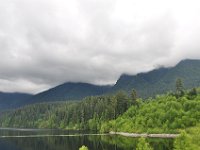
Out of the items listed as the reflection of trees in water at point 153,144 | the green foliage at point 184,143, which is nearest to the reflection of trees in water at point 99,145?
the reflection of trees in water at point 153,144

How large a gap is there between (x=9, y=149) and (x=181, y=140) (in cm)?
9350

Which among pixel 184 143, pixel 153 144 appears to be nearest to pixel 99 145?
pixel 153 144

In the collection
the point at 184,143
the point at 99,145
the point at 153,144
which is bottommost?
the point at 99,145

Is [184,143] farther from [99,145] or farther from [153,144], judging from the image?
[99,145]

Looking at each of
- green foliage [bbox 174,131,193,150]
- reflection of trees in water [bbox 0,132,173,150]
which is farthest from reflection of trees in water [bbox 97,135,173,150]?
green foliage [bbox 174,131,193,150]

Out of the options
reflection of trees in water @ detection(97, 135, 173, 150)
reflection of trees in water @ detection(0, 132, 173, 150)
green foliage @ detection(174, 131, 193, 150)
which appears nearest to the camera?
green foliage @ detection(174, 131, 193, 150)

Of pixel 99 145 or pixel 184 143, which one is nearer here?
pixel 184 143

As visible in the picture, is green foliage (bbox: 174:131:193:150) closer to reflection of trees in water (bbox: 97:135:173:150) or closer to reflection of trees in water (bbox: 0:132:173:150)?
reflection of trees in water (bbox: 97:135:173:150)

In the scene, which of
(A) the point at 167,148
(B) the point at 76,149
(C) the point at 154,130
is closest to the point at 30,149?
(B) the point at 76,149

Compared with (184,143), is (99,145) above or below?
below

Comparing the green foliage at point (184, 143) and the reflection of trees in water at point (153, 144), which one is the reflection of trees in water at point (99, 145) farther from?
the green foliage at point (184, 143)

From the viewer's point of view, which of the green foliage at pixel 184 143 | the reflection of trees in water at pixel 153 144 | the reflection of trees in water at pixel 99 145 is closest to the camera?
the green foliage at pixel 184 143

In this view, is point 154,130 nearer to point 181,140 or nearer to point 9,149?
point 9,149

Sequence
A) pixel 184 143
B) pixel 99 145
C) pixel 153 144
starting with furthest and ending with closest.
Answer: pixel 99 145 < pixel 153 144 < pixel 184 143
